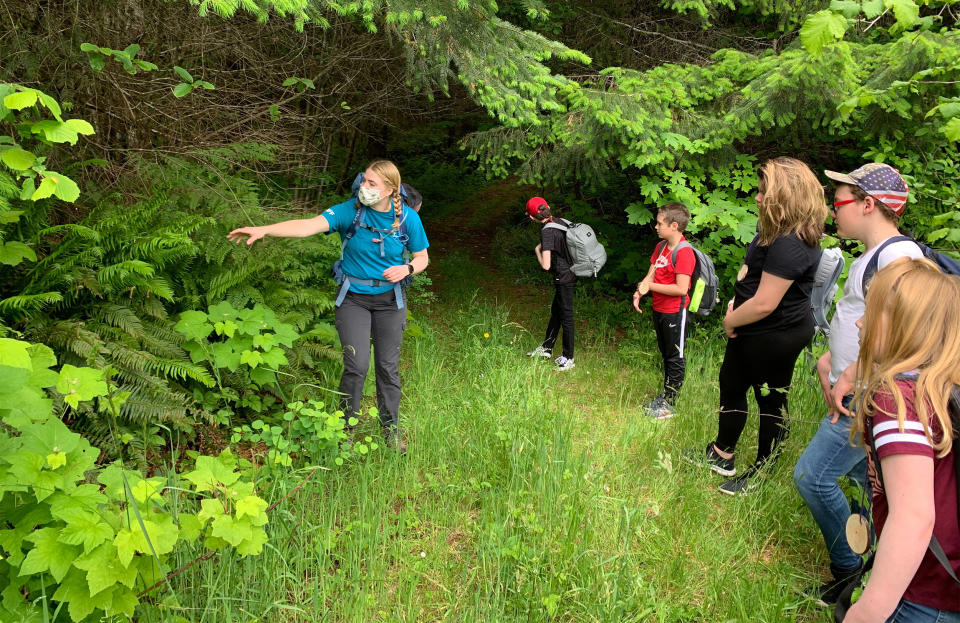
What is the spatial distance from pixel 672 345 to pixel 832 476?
257 cm

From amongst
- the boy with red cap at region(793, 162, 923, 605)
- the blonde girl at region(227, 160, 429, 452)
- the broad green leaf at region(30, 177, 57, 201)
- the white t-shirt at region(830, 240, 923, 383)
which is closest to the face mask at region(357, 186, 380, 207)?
the blonde girl at region(227, 160, 429, 452)

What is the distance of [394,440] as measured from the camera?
408cm

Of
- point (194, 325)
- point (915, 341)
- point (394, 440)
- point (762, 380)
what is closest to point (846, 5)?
point (915, 341)

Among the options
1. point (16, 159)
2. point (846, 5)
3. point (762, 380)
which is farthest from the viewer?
point (762, 380)

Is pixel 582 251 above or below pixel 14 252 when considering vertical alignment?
below

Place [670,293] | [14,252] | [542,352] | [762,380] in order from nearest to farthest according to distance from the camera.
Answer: [14,252], [762,380], [670,293], [542,352]

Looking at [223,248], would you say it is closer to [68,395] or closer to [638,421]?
[68,395]

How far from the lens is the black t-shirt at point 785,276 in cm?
334

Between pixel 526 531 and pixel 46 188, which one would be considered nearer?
pixel 46 188

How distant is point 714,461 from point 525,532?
1653 mm

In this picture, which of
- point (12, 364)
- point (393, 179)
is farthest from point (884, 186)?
point (12, 364)

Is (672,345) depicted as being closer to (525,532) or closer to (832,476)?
(832,476)

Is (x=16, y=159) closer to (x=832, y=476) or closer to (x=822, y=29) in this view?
(x=822, y=29)

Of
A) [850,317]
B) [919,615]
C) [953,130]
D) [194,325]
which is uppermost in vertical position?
[953,130]
